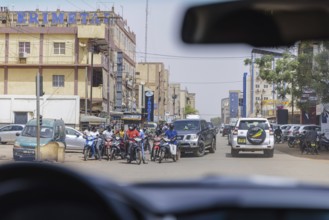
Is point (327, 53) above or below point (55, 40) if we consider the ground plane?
below

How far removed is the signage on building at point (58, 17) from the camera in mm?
55537

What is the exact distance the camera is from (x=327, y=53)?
1017 inches

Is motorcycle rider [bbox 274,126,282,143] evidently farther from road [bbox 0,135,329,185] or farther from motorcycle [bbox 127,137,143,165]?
motorcycle [bbox 127,137,143,165]

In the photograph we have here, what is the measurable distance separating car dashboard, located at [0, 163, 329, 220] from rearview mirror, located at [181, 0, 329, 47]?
1.31 m

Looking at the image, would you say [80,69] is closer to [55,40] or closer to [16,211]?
[55,40]

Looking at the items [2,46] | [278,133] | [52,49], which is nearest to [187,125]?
[278,133]

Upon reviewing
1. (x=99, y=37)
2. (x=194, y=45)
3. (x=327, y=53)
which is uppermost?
(x=99, y=37)

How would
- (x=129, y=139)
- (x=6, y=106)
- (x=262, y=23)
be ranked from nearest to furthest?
(x=262, y=23)
(x=129, y=139)
(x=6, y=106)

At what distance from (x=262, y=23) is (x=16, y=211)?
77.0 inches

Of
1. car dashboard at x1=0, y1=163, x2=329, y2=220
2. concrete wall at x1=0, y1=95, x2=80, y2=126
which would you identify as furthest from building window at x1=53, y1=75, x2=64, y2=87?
car dashboard at x1=0, y1=163, x2=329, y2=220

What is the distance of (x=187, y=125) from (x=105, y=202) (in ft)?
73.7

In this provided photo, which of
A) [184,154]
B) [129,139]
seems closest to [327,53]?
[184,154]

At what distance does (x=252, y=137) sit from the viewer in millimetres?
23062

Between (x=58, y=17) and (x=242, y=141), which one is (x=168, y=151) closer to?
(x=242, y=141)
